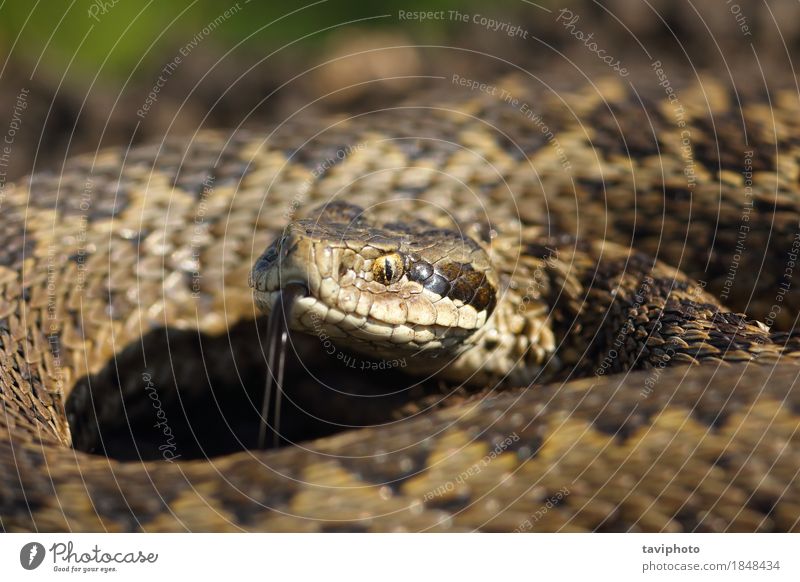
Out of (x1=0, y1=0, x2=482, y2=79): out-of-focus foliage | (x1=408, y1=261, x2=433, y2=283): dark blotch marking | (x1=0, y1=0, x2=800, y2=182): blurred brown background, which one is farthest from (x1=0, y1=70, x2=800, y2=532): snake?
(x1=0, y1=0, x2=482, y2=79): out-of-focus foliage

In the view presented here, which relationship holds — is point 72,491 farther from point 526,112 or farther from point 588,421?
point 526,112

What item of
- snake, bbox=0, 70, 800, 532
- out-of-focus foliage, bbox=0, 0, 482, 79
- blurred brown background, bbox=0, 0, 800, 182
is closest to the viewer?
snake, bbox=0, 70, 800, 532

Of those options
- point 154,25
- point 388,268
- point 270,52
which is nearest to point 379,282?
point 388,268

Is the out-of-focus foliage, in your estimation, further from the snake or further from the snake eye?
the snake eye

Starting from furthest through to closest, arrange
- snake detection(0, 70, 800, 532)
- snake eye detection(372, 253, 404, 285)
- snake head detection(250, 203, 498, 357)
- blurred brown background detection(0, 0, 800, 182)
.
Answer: blurred brown background detection(0, 0, 800, 182)
snake eye detection(372, 253, 404, 285)
snake head detection(250, 203, 498, 357)
snake detection(0, 70, 800, 532)

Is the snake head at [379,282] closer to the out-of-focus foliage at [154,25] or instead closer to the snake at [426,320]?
the snake at [426,320]

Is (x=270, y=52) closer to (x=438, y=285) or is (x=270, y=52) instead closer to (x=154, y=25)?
(x=154, y=25)

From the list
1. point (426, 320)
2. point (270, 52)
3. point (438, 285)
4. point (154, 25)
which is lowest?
point (426, 320)

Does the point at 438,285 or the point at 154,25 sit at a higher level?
the point at 154,25
